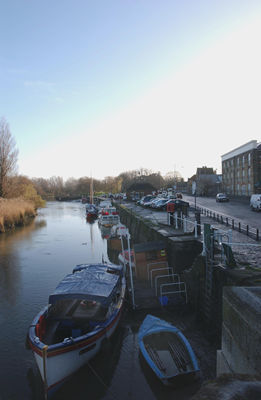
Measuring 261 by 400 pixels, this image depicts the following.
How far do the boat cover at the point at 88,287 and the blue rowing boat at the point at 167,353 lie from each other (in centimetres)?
171

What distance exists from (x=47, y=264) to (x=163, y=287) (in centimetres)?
1031

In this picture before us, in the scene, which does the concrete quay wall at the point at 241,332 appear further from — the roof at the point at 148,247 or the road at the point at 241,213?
the road at the point at 241,213

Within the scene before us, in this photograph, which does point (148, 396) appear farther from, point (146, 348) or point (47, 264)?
point (47, 264)

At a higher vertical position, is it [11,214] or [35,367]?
[11,214]

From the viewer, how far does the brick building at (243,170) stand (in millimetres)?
47094

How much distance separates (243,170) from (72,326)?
5061cm

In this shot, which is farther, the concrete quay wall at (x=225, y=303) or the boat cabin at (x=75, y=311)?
the boat cabin at (x=75, y=311)

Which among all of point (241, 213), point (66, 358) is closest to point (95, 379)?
point (66, 358)

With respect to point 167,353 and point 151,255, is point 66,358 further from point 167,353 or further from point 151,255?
point 151,255

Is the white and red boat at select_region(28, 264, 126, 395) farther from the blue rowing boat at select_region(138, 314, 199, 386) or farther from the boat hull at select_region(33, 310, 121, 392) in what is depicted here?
the blue rowing boat at select_region(138, 314, 199, 386)

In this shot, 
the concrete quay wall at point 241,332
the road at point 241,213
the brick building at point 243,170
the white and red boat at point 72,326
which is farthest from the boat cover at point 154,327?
the brick building at point 243,170

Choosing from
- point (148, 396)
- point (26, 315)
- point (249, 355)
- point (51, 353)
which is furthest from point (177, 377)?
point (26, 315)

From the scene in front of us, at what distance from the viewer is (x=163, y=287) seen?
482 inches

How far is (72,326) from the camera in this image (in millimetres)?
8523
